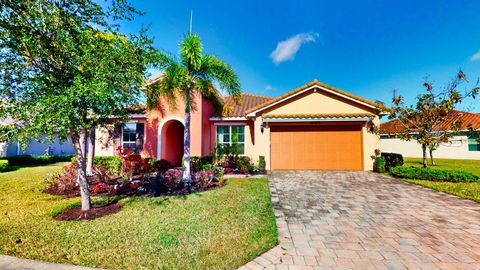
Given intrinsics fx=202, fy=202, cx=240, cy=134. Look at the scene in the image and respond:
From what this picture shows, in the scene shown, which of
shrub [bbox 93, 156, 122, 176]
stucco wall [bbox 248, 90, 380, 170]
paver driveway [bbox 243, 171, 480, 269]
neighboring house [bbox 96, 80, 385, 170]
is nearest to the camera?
paver driveway [bbox 243, 171, 480, 269]

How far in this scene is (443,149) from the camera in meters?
23.8

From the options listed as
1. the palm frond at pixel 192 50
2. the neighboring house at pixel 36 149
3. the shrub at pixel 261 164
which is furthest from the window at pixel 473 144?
the neighboring house at pixel 36 149

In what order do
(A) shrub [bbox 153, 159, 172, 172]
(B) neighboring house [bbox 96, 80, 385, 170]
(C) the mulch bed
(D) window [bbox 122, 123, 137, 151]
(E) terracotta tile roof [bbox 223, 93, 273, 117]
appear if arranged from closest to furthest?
1. (C) the mulch bed
2. (A) shrub [bbox 153, 159, 172, 172]
3. (B) neighboring house [bbox 96, 80, 385, 170]
4. (D) window [bbox 122, 123, 137, 151]
5. (E) terracotta tile roof [bbox 223, 93, 273, 117]

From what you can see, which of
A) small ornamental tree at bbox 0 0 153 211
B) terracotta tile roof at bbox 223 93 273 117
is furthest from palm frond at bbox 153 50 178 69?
terracotta tile roof at bbox 223 93 273 117

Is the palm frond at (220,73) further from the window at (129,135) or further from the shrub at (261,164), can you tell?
the window at (129,135)

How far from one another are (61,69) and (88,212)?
4.35 m

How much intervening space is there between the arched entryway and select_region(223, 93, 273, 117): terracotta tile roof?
497cm

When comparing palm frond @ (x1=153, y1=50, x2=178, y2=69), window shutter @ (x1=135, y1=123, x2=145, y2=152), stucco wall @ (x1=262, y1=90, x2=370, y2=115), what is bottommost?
window shutter @ (x1=135, y1=123, x2=145, y2=152)

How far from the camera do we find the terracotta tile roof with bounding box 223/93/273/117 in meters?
17.6

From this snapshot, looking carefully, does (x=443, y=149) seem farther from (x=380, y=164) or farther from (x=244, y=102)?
(x=244, y=102)

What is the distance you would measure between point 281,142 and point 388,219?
31.7 ft

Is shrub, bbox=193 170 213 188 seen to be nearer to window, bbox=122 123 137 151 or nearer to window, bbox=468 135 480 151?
window, bbox=122 123 137 151

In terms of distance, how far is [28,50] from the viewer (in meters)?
5.15

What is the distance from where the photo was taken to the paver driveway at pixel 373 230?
3.80 metres
